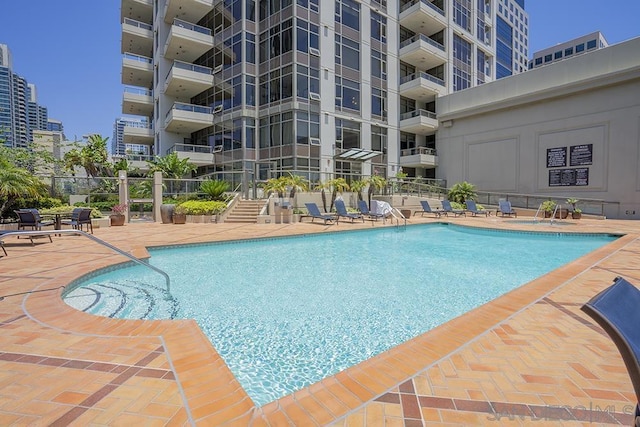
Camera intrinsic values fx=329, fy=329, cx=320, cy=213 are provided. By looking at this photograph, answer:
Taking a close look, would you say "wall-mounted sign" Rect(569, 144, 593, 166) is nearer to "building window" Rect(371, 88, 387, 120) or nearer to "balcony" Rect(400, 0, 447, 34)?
"building window" Rect(371, 88, 387, 120)

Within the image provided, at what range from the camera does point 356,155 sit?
2495 cm

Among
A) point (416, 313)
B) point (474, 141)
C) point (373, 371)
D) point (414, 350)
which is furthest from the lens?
point (474, 141)

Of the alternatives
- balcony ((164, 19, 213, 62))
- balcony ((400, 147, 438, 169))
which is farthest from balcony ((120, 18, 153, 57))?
balcony ((400, 147, 438, 169))

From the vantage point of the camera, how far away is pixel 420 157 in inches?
1119

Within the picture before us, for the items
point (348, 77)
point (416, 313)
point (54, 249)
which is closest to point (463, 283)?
point (416, 313)

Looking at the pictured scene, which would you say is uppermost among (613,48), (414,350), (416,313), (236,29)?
(236,29)

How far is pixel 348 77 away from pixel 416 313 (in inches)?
964

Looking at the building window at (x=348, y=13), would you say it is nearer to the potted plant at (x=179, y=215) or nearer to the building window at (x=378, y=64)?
the building window at (x=378, y=64)

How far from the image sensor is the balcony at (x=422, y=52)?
92.5ft

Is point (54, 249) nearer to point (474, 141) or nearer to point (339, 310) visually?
point (339, 310)

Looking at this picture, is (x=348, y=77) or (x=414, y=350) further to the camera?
(x=348, y=77)

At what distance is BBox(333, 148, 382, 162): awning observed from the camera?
23.6 metres

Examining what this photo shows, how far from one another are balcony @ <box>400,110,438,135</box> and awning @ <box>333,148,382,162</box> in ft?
20.2

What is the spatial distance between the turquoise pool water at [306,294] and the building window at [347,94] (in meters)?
17.9
